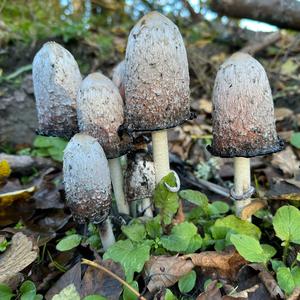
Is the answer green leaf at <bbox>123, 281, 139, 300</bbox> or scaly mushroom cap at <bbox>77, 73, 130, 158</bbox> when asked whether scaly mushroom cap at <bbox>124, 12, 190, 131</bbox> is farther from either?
green leaf at <bbox>123, 281, 139, 300</bbox>

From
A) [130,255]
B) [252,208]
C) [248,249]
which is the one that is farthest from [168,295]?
[252,208]

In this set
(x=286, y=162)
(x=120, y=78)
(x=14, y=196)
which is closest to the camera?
(x=120, y=78)

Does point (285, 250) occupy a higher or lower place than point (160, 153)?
lower

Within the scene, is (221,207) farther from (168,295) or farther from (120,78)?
(120,78)

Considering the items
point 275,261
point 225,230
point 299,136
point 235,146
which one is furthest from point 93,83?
point 299,136

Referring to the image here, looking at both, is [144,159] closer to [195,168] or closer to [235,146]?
[235,146]

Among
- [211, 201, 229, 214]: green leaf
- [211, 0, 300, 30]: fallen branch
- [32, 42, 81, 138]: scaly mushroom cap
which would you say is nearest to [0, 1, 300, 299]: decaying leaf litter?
[211, 201, 229, 214]: green leaf
